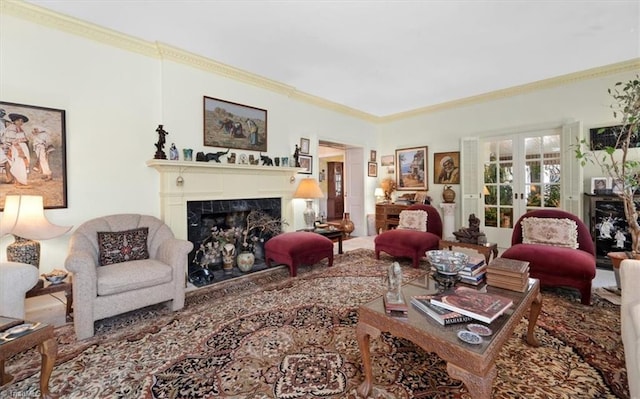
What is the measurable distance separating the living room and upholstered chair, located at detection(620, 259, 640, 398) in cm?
340

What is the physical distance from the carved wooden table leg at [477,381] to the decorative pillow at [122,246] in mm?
2951

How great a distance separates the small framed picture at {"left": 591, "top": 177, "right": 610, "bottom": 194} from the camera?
12.8 ft

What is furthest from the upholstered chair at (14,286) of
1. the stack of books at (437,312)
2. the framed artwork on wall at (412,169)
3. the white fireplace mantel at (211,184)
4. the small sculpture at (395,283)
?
the framed artwork on wall at (412,169)

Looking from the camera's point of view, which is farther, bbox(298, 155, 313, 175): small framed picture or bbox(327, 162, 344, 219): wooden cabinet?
bbox(327, 162, 344, 219): wooden cabinet

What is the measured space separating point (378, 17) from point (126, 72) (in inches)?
117

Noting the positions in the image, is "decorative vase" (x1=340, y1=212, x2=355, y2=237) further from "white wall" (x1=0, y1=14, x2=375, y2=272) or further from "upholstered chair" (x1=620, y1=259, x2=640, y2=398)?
"upholstered chair" (x1=620, y1=259, x2=640, y2=398)

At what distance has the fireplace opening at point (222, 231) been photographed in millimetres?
3682

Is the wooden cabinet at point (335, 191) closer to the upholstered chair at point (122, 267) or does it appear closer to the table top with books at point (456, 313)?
the upholstered chair at point (122, 267)

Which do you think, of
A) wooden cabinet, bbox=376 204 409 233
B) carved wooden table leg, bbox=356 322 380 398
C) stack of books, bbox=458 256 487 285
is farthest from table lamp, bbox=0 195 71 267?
wooden cabinet, bbox=376 204 409 233

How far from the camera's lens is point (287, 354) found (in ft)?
6.30

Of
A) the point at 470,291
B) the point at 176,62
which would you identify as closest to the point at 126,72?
the point at 176,62

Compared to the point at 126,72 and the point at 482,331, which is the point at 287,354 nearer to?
the point at 482,331

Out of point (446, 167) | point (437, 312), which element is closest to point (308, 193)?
point (446, 167)

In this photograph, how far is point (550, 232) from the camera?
3.25 metres
